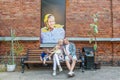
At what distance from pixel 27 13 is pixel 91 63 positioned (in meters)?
3.46

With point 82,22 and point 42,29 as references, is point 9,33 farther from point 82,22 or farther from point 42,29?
point 82,22

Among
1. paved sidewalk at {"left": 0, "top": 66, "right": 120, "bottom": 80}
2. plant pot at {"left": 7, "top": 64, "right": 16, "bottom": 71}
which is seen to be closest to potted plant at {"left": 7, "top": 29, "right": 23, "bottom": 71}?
plant pot at {"left": 7, "top": 64, "right": 16, "bottom": 71}

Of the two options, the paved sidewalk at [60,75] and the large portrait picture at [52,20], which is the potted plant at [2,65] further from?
the large portrait picture at [52,20]

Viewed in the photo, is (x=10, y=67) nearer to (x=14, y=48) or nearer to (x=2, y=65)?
(x=2, y=65)

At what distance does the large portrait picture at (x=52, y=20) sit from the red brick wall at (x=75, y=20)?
273mm

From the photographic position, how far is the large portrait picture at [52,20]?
10.8 metres

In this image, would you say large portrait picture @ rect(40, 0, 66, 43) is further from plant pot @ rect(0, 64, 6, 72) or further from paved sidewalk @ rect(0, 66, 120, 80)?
plant pot @ rect(0, 64, 6, 72)

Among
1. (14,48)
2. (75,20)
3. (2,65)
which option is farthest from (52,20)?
(2,65)

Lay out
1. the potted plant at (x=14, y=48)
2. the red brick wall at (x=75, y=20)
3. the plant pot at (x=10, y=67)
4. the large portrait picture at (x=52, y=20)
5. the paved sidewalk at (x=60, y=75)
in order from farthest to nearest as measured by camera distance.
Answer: the large portrait picture at (x=52, y=20) < the red brick wall at (x=75, y=20) < the potted plant at (x=14, y=48) < the plant pot at (x=10, y=67) < the paved sidewalk at (x=60, y=75)

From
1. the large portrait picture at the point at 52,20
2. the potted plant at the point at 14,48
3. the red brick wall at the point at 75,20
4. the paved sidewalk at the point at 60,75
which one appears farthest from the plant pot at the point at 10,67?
the large portrait picture at the point at 52,20

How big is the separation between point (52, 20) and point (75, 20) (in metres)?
1.01

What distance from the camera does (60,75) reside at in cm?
920

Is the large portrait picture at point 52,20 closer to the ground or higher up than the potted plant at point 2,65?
higher up

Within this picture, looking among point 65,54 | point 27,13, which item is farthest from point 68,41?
point 27,13
